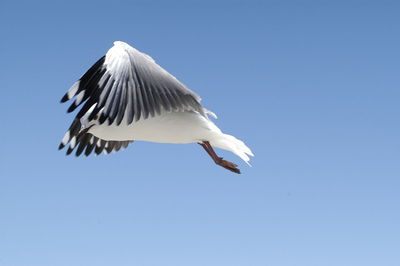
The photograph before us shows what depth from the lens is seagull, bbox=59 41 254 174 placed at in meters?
3.89

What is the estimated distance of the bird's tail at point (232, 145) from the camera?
4719 millimetres

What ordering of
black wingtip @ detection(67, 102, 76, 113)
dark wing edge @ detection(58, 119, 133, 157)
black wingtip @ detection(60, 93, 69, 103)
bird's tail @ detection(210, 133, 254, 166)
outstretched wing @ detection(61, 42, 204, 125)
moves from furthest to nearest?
dark wing edge @ detection(58, 119, 133, 157) → bird's tail @ detection(210, 133, 254, 166) → black wingtip @ detection(60, 93, 69, 103) → black wingtip @ detection(67, 102, 76, 113) → outstretched wing @ detection(61, 42, 204, 125)

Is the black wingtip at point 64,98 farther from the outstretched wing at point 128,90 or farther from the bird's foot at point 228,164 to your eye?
the bird's foot at point 228,164

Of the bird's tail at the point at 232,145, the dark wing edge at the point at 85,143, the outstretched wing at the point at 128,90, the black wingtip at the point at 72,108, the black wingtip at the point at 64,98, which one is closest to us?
the outstretched wing at the point at 128,90

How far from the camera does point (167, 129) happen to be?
4.34 metres

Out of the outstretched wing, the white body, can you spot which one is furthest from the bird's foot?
the outstretched wing

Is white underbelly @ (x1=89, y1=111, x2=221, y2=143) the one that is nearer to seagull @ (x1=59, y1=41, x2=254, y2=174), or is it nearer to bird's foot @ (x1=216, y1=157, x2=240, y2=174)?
seagull @ (x1=59, y1=41, x2=254, y2=174)

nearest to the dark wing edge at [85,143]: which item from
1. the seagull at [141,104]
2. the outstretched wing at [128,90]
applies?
the seagull at [141,104]

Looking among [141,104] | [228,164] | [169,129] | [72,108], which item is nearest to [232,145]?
[228,164]

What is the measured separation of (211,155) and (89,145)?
137cm

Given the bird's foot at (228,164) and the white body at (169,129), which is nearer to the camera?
the white body at (169,129)

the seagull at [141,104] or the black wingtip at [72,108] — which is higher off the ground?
the seagull at [141,104]

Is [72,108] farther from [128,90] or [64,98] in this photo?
[128,90]

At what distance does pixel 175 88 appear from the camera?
164 inches
